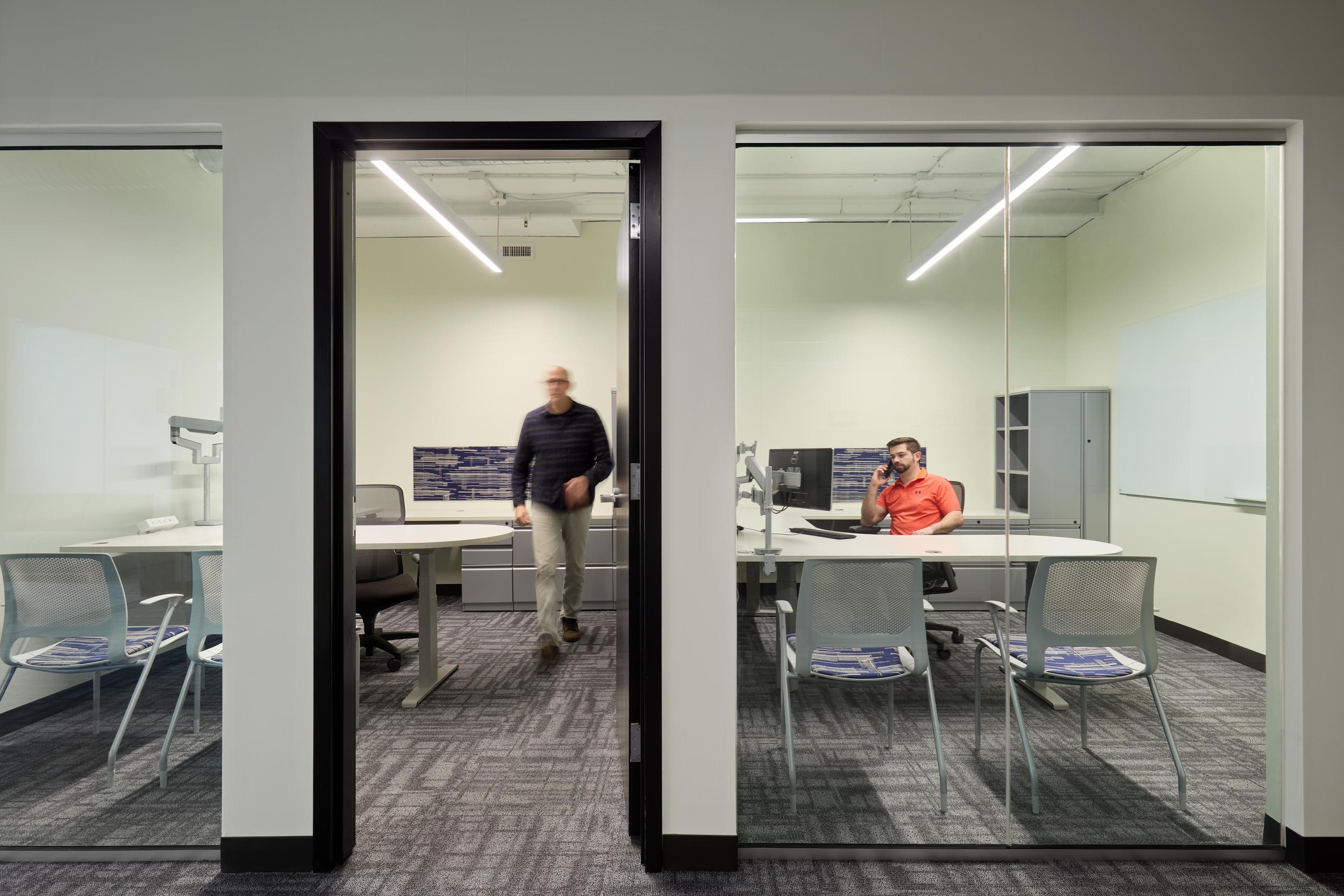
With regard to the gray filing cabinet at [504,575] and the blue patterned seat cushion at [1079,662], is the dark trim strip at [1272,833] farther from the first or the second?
the gray filing cabinet at [504,575]

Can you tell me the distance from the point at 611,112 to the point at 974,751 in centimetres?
202

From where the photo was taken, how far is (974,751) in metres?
1.85

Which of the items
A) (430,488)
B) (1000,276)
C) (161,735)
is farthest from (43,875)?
(430,488)

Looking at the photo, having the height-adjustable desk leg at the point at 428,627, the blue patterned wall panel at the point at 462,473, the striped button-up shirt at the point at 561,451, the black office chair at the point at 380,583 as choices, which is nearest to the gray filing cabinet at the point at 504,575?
the blue patterned wall panel at the point at 462,473

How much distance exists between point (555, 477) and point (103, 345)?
200cm

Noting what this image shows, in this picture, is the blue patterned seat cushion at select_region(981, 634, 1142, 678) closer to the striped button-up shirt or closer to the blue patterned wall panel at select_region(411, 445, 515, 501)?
the striped button-up shirt

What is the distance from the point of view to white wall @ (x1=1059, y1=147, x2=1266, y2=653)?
1.86 metres

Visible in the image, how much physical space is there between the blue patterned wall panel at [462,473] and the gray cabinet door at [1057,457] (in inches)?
162

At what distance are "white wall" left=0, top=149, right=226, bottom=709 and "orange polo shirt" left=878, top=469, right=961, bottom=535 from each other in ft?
6.30

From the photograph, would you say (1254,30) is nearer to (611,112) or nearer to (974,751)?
(611,112)

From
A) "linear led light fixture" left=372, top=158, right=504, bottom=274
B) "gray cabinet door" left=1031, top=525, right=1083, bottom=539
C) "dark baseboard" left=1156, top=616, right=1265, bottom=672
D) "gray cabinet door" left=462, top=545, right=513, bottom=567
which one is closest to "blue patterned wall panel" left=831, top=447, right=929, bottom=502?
"gray cabinet door" left=1031, top=525, right=1083, bottom=539

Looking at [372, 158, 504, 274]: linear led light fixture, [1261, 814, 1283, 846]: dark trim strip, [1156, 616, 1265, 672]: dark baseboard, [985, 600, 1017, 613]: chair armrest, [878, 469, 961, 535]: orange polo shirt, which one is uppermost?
[372, 158, 504, 274]: linear led light fixture

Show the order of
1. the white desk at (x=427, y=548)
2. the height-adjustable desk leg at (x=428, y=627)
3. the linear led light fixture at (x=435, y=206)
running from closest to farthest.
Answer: the white desk at (x=427, y=548), the height-adjustable desk leg at (x=428, y=627), the linear led light fixture at (x=435, y=206)

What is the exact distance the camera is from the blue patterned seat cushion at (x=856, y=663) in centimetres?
189
